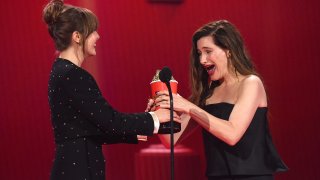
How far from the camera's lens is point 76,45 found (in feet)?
5.83

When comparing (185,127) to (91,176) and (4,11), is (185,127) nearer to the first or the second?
(91,176)

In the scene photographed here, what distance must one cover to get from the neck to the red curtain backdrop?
0.99m

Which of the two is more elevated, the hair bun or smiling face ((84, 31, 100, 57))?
the hair bun

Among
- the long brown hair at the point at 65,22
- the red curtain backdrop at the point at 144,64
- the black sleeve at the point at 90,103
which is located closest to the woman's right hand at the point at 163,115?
the black sleeve at the point at 90,103

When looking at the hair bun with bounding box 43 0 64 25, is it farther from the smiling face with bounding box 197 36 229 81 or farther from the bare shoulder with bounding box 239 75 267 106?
the bare shoulder with bounding box 239 75 267 106

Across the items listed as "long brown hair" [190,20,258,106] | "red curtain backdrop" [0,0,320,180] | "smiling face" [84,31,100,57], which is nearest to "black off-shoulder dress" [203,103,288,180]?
"long brown hair" [190,20,258,106]

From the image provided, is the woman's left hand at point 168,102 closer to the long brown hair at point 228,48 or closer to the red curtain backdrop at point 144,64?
the long brown hair at point 228,48

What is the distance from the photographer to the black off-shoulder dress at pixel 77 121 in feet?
5.54

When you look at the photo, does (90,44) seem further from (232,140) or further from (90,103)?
(232,140)

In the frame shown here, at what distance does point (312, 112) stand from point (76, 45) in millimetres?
1658

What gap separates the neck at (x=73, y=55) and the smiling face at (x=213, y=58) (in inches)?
19.1

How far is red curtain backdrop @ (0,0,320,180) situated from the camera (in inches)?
107

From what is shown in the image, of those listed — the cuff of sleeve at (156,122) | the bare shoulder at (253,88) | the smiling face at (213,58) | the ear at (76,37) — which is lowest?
the cuff of sleeve at (156,122)

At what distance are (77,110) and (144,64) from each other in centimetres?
115
